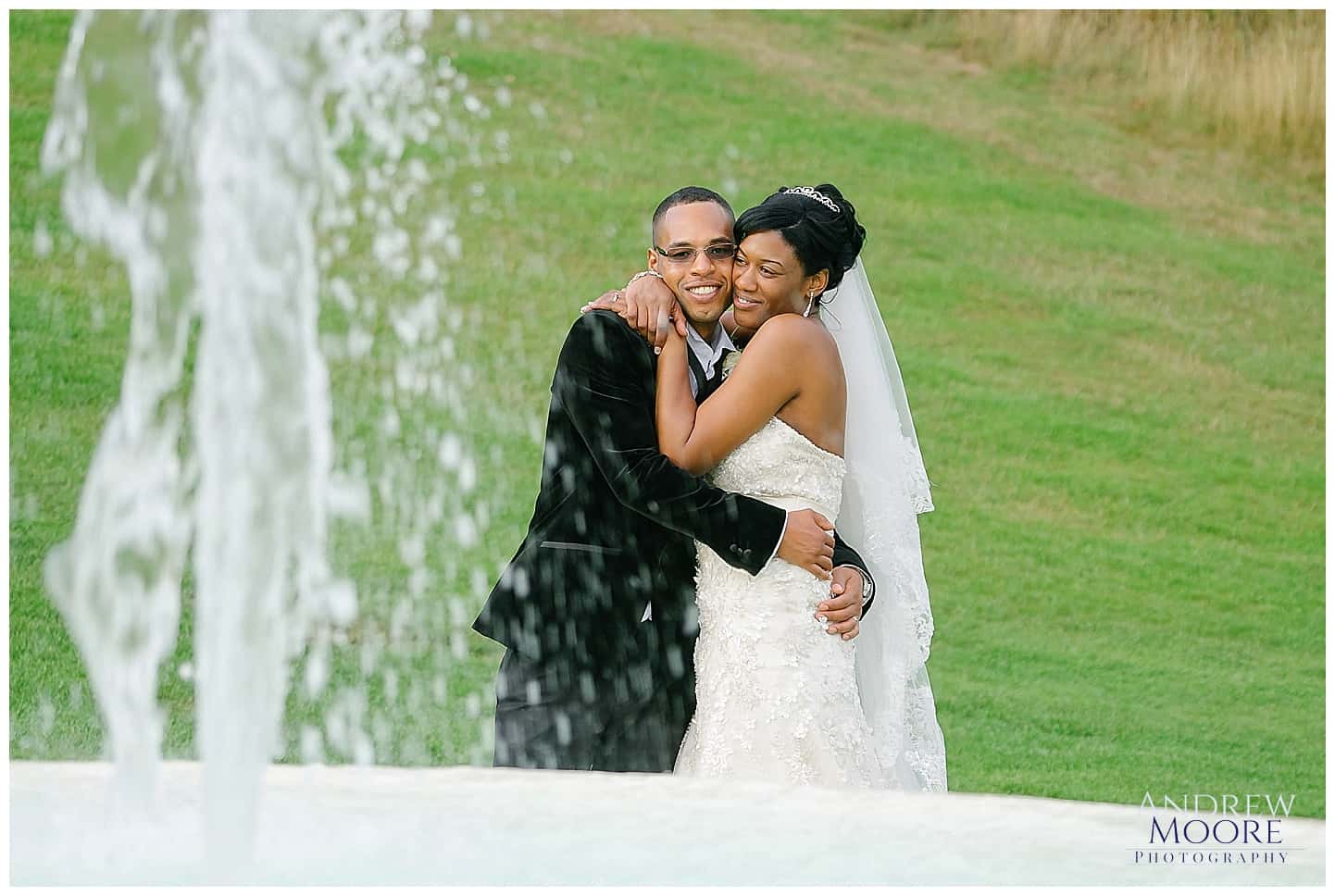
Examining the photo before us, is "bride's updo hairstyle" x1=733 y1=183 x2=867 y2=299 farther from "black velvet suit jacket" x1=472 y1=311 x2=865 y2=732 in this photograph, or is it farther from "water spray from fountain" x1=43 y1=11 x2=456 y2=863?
"water spray from fountain" x1=43 y1=11 x2=456 y2=863

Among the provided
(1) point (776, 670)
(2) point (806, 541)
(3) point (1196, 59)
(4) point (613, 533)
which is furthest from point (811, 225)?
(3) point (1196, 59)

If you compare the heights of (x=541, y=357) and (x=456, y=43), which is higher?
(x=456, y=43)

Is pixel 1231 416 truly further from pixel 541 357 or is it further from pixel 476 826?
pixel 476 826

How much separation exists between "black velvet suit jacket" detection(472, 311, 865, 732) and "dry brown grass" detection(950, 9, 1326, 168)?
14748 mm

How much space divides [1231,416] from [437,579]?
756 cm

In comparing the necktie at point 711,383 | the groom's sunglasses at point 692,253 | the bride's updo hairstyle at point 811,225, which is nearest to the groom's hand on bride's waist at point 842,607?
the necktie at point 711,383

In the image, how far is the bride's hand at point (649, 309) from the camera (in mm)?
4406

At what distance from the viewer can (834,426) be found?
4.62m

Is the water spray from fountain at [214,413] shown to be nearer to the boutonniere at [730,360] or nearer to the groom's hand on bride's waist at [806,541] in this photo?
the boutonniere at [730,360]

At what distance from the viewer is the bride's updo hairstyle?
4523mm

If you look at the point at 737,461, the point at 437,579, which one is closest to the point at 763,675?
the point at 737,461

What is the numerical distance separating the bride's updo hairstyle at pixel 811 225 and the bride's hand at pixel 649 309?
26 centimetres

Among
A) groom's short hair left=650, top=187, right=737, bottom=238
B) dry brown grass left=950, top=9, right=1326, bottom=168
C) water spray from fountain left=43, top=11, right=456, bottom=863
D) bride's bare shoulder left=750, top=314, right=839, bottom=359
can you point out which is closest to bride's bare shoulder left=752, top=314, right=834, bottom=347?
bride's bare shoulder left=750, top=314, right=839, bottom=359

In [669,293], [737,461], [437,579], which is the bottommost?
[437,579]
